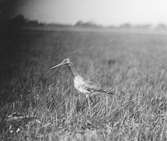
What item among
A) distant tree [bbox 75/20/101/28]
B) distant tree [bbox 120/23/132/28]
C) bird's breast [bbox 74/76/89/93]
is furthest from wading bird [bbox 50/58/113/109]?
distant tree [bbox 120/23/132/28]

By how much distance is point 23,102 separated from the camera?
1811mm

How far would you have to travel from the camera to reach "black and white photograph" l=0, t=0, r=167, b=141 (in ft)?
5.21

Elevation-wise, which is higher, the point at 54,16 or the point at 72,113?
the point at 54,16

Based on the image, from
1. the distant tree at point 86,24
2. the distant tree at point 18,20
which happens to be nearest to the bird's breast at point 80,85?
the distant tree at point 86,24

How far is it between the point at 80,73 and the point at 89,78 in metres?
0.09

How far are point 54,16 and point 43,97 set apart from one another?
63cm

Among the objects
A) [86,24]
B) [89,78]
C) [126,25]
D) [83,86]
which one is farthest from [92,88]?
[126,25]

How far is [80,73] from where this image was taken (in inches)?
83.0

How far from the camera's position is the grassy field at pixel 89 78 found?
1556 mm

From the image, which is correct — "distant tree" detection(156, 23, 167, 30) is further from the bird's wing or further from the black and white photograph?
the bird's wing

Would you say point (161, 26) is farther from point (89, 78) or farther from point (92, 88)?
point (92, 88)

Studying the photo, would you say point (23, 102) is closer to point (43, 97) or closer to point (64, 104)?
point (43, 97)

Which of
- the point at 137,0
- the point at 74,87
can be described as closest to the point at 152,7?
the point at 137,0

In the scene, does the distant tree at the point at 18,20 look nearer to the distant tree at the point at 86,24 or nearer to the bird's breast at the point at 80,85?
the distant tree at the point at 86,24
